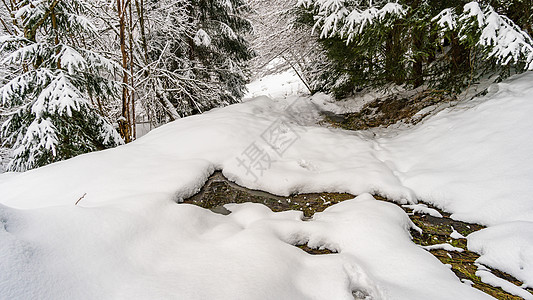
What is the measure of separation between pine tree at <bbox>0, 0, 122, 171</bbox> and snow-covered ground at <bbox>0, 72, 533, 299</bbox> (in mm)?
861

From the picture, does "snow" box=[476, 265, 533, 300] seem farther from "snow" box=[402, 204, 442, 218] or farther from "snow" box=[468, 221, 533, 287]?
"snow" box=[402, 204, 442, 218]

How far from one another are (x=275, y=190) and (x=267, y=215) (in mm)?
573

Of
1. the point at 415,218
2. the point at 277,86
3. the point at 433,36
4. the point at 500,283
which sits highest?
the point at 433,36

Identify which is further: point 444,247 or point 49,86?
point 49,86

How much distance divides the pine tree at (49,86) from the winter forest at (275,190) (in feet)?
0.08

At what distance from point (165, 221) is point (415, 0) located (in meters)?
5.48

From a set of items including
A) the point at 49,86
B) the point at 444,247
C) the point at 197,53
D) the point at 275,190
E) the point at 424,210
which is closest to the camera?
the point at 444,247

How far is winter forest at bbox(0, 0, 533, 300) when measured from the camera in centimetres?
116

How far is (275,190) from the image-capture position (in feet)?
8.76

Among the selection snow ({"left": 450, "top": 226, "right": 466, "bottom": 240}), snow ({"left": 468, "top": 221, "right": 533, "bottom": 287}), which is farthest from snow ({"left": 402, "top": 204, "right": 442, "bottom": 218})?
snow ({"left": 468, "top": 221, "right": 533, "bottom": 287})

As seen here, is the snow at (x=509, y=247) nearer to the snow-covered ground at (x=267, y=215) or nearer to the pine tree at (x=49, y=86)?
the snow-covered ground at (x=267, y=215)

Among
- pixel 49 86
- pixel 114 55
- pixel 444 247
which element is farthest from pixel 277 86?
pixel 444 247

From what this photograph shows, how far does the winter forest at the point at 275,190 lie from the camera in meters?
1.16

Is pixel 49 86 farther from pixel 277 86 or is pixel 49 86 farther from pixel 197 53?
pixel 277 86
